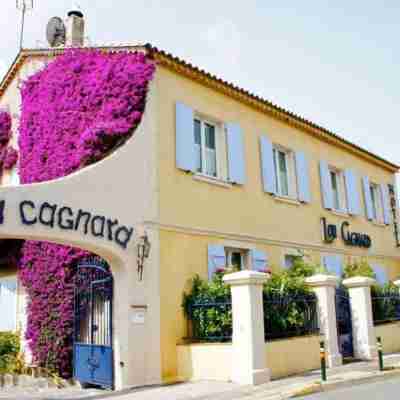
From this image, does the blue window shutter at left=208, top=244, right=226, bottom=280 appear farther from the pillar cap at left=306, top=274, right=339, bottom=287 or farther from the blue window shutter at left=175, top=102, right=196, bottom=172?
the pillar cap at left=306, top=274, right=339, bottom=287

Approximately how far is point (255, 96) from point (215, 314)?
6.36 m

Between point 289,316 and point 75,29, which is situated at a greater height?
point 75,29

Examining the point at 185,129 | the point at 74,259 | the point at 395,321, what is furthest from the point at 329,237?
the point at 74,259

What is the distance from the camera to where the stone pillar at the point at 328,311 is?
11.9 meters

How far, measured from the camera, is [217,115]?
1335cm

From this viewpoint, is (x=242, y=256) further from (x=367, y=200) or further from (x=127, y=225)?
(x=367, y=200)

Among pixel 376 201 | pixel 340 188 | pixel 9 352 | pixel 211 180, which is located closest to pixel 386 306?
pixel 340 188

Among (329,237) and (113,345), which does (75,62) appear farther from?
(329,237)

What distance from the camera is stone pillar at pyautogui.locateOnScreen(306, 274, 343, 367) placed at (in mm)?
11898

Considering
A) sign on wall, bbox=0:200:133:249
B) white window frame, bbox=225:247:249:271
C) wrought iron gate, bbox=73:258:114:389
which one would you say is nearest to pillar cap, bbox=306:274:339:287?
white window frame, bbox=225:247:249:271

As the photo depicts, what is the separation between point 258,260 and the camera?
1338 cm

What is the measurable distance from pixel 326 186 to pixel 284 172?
1.85m

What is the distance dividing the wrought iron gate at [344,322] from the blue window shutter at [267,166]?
125 inches

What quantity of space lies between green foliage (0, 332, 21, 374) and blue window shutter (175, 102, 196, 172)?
576 cm
